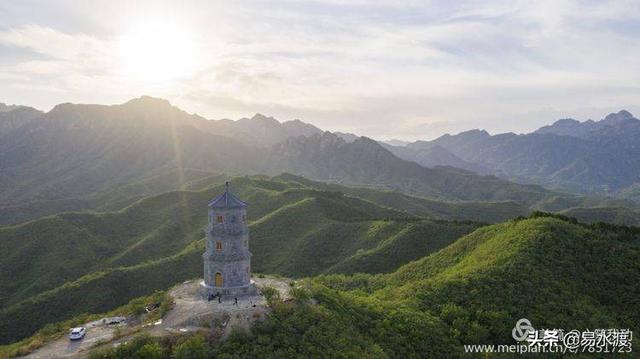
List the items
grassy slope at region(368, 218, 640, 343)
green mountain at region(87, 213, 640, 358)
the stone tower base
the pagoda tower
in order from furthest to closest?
grassy slope at region(368, 218, 640, 343)
the pagoda tower
the stone tower base
green mountain at region(87, 213, 640, 358)

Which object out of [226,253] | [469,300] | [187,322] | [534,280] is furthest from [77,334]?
[534,280]

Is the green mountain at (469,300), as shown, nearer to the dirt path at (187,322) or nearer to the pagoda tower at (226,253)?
the dirt path at (187,322)

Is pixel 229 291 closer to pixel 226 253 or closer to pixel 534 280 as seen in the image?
pixel 226 253

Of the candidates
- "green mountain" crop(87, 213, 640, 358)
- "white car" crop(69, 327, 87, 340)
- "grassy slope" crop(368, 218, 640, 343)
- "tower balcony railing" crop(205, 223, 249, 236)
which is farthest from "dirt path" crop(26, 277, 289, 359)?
"grassy slope" crop(368, 218, 640, 343)

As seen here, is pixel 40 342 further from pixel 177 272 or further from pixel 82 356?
pixel 177 272

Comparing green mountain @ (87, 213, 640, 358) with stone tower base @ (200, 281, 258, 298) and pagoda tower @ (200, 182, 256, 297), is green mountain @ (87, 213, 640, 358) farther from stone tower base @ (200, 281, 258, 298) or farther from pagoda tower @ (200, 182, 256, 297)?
pagoda tower @ (200, 182, 256, 297)

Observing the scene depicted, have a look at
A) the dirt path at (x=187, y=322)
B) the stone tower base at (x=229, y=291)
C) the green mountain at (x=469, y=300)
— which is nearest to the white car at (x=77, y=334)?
the dirt path at (x=187, y=322)
